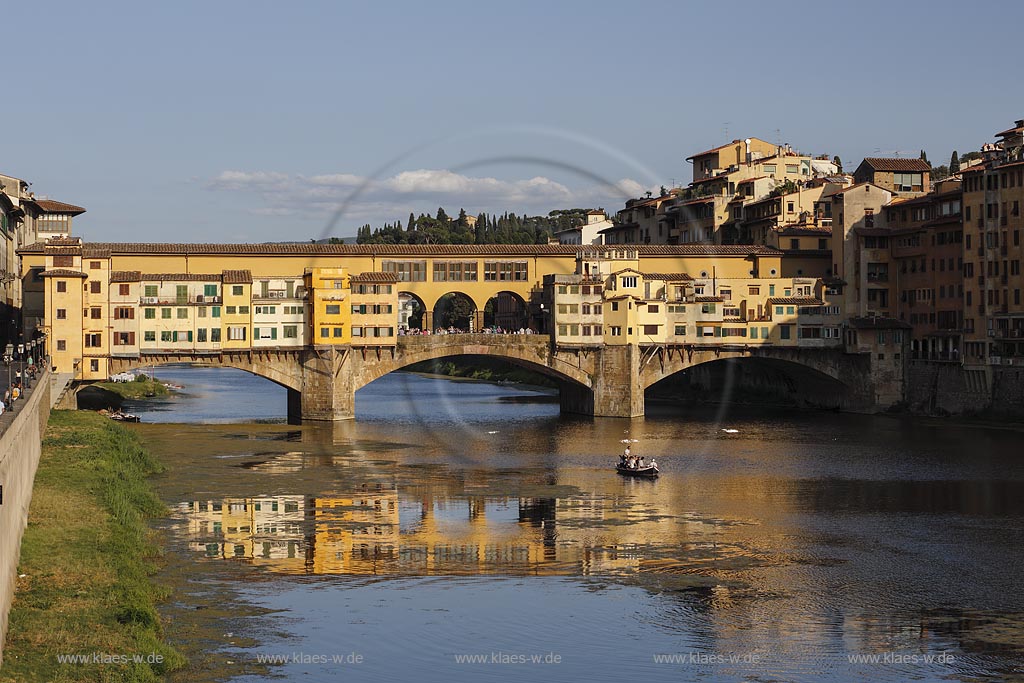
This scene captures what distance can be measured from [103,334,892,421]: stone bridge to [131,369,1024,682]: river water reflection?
8.98 meters

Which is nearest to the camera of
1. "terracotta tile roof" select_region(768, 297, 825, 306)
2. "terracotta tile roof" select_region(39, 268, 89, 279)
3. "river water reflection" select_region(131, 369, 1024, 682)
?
"river water reflection" select_region(131, 369, 1024, 682)

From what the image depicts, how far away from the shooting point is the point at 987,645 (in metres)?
34.5

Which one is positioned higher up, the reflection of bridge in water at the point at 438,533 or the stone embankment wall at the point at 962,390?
the stone embankment wall at the point at 962,390

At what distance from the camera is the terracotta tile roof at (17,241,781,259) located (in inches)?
3851

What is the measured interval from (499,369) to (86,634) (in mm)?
127721

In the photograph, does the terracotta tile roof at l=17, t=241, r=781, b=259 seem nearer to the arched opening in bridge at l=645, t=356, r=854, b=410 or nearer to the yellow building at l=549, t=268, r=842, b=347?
the yellow building at l=549, t=268, r=842, b=347

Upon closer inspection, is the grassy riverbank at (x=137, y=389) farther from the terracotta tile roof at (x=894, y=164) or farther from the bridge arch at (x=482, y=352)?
the terracotta tile roof at (x=894, y=164)

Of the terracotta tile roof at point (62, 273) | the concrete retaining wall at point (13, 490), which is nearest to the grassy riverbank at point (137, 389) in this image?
the terracotta tile roof at point (62, 273)

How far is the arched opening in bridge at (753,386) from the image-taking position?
108 meters

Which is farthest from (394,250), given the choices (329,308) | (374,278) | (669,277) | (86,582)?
(86,582)

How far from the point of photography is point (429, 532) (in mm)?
50594

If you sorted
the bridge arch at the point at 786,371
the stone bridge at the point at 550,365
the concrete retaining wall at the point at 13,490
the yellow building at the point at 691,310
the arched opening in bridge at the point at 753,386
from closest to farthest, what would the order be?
1. the concrete retaining wall at the point at 13,490
2. the stone bridge at the point at 550,365
3. the yellow building at the point at 691,310
4. the bridge arch at the point at 786,371
5. the arched opening in bridge at the point at 753,386

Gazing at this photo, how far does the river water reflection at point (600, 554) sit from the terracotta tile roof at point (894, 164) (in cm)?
3172

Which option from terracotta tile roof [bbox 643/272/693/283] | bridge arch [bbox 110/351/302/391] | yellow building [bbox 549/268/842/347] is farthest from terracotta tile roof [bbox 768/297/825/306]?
bridge arch [bbox 110/351/302/391]
